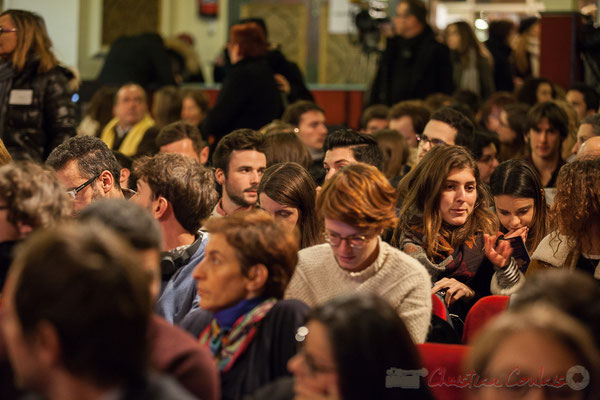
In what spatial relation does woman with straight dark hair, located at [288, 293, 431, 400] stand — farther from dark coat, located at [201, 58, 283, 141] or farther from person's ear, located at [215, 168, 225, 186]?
dark coat, located at [201, 58, 283, 141]

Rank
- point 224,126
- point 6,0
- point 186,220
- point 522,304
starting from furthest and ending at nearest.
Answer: point 6,0
point 224,126
point 186,220
point 522,304

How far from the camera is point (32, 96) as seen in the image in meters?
5.21

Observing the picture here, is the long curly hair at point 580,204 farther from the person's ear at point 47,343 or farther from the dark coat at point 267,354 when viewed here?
the person's ear at point 47,343

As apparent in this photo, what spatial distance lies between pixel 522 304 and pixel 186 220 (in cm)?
176

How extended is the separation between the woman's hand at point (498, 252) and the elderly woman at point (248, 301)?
108 centimetres

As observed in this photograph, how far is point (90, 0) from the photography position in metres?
12.3

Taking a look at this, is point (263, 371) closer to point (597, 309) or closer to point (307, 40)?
point (597, 309)

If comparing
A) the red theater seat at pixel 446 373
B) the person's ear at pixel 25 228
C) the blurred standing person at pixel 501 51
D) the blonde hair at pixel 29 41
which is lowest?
the red theater seat at pixel 446 373

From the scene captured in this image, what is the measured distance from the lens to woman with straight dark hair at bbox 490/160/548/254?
12.3ft

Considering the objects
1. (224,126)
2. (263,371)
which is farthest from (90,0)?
(263,371)

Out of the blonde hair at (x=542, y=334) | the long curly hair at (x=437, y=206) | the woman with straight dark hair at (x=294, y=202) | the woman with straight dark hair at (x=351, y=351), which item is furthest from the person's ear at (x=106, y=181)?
the blonde hair at (x=542, y=334)

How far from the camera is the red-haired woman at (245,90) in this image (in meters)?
6.09

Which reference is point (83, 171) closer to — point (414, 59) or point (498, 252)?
point (498, 252)

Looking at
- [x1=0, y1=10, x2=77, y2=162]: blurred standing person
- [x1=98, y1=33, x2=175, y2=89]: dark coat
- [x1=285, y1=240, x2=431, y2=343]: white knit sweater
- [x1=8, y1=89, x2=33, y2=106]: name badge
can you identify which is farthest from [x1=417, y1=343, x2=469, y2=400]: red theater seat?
[x1=98, y1=33, x2=175, y2=89]: dark coat
